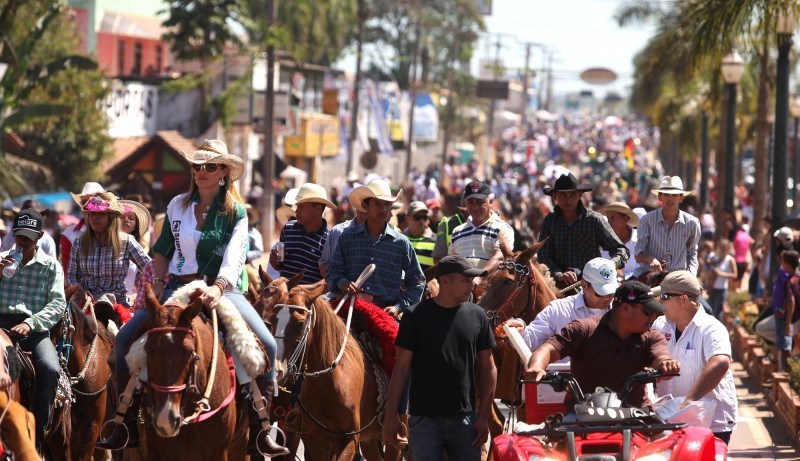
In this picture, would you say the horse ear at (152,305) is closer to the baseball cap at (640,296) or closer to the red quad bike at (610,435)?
the red quad bike at (610,435)

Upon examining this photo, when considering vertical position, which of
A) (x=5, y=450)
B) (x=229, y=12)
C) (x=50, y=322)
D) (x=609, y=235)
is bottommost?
(x=5, y=450)

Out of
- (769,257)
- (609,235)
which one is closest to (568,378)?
(609,235)

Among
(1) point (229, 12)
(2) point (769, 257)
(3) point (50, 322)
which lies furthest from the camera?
(1) point (229, 12)

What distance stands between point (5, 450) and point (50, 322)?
1.77 m

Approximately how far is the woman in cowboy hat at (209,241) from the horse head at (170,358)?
0.75 metres

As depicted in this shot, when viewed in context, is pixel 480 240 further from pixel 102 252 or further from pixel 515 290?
pixel 102 252

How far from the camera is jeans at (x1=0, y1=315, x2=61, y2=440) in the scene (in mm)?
9594

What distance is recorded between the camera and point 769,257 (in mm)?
22000

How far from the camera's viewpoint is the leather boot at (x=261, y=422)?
28.3 ft

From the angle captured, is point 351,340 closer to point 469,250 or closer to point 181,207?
point 181,207

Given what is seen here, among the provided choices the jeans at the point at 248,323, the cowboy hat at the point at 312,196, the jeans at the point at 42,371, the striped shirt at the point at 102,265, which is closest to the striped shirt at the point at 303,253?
the cowboy hat at the point at 312,196

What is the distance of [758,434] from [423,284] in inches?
198

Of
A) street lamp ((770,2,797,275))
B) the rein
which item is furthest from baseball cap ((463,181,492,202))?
street lamp ((770,2,797,275))

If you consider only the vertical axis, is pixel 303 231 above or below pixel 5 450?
above
